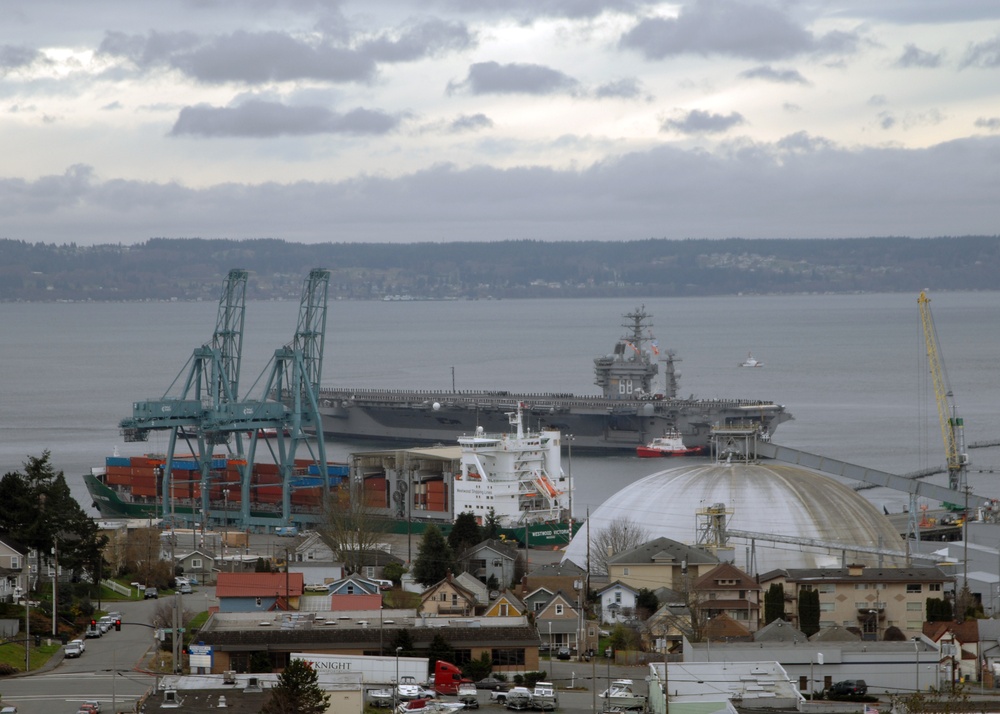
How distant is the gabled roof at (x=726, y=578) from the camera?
3991cm

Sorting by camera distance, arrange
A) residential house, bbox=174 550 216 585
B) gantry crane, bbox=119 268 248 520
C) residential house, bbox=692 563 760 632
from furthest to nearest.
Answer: gantry crane, bbox=119 268 248 520
residential house, bbox=174 550 216 585
residential house, bbox=692 563 760 632

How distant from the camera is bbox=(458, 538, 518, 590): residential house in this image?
46.2m

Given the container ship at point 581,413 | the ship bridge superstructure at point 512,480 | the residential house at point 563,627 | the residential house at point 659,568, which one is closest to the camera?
the residential house at point 563,627

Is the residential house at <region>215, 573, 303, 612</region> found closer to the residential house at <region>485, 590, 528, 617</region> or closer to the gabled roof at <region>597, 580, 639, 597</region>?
the residential house at <region>485, 590, 528, 617</region>

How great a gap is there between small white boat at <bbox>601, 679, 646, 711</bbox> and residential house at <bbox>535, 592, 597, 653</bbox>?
186 inches

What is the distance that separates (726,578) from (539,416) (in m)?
61.7

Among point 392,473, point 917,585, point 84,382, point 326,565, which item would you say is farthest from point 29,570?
point 84,382

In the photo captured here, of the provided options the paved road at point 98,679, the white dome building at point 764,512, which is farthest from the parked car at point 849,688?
the paved road at point 98,679

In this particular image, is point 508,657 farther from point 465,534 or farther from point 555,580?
point 465,534

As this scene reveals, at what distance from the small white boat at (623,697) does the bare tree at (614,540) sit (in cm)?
1563

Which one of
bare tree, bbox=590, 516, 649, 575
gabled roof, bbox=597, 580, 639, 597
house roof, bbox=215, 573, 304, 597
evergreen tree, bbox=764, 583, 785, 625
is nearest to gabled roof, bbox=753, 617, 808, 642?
evergreen tree, bbox=764, 583, 785, 625

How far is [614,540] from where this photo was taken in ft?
157

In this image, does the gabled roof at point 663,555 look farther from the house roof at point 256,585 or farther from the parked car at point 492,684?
the parked car at point 492,684

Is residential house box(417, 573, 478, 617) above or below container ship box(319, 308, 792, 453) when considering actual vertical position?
below
